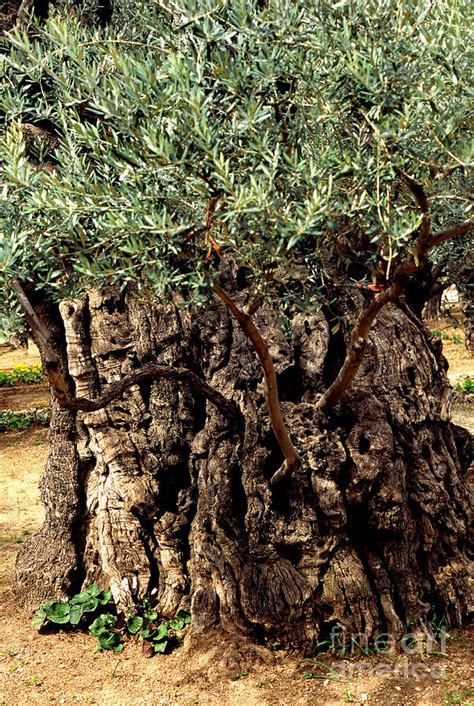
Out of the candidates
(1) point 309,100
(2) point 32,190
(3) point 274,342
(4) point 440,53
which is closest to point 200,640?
(3) point 274,342

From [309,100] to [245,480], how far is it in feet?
9.19

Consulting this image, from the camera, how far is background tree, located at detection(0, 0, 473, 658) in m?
3.36

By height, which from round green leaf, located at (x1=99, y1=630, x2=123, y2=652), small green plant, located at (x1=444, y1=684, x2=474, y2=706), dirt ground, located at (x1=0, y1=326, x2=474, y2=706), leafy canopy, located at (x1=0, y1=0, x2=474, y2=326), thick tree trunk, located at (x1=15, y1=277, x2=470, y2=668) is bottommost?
small green plant, located at (x1=444, y1=684, x2=474, y2=706)

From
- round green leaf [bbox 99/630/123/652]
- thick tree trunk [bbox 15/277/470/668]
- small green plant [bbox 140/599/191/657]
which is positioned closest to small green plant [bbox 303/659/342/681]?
thick tree trunk [bbox 15/277/470/668]

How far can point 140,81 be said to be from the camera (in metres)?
3.38

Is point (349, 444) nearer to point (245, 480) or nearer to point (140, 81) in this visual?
point (245, 480)

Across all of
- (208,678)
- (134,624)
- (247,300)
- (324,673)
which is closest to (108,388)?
(247,300)

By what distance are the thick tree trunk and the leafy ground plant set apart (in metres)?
0.14

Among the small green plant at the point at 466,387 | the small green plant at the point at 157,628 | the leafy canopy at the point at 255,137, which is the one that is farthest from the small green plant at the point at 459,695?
the small green plant at the point at 466,387

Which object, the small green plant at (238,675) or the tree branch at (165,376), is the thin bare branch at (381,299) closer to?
the tree branch at (165,376)

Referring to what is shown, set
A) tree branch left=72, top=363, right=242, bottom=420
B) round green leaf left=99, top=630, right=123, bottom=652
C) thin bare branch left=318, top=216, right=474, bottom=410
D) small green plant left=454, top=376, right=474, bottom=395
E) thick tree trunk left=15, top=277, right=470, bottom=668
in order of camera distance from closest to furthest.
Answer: thin bare branch left=318, top=216, right=474, bottom=410 < tree branch left=72, top=363, right=242, bottom=420 < thick tree trunk left=15, top=277, right=470, bottom=668 < round green leaf left=99, top=630, right=123, bottom=652 < small green plant left=454, top=376, right=474, bottom=395

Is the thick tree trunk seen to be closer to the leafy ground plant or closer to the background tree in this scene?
the background tree

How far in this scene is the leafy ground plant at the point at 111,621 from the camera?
5.75 meters

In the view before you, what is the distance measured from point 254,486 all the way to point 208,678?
4.41 feet
